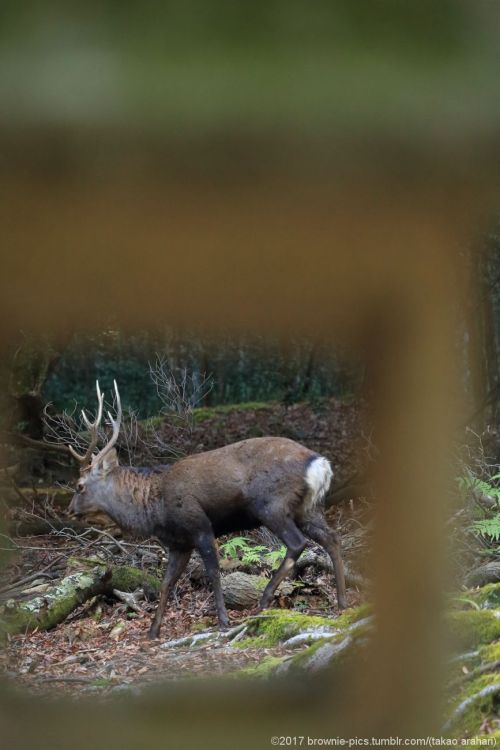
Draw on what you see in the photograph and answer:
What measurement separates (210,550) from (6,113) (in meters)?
4.80

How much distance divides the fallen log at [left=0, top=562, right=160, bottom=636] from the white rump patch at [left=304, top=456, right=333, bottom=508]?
1.36 metres

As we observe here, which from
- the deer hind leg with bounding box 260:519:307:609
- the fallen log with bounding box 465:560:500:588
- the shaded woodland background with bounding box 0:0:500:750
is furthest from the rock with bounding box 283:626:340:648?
the deer hind leg with bounding box 260:519:307:609

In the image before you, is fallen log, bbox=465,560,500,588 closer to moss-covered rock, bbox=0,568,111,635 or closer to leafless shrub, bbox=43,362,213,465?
moss-covered rock, bbox=0,568,111,635

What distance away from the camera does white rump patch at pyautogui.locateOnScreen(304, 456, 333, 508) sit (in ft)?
17.3

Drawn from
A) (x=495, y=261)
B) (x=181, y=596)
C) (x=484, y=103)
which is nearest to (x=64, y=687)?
(x=495, y=261)

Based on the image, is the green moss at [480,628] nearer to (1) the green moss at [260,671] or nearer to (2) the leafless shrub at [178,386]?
(1) the green moss at [260,671]

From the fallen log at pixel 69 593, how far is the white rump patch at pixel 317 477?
1363mm

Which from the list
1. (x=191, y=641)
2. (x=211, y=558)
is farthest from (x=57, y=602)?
(x=191, y=641)

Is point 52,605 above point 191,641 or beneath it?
beneath

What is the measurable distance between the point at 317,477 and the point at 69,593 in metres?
1.72

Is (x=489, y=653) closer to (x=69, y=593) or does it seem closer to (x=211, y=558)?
(x=211, y=558)

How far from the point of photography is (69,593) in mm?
5281

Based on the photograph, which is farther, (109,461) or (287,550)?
(109,461)

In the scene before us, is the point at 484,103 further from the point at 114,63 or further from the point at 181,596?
the point at 181,596
